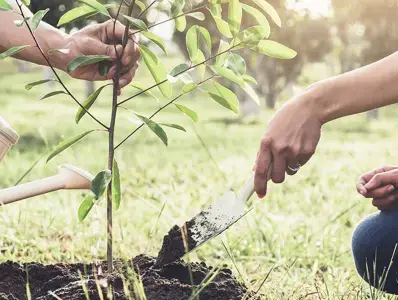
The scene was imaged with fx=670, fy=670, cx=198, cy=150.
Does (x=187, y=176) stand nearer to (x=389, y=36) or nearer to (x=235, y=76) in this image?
(x=235, y=76)

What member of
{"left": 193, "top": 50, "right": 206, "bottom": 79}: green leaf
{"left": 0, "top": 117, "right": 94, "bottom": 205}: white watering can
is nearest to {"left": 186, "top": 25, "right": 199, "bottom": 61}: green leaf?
{"left": 193, "top": 50, "right": 206, "bottom": 79}: green leaf

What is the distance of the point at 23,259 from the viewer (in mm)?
3047

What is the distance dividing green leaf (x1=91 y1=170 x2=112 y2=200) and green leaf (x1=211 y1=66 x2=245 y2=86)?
0.42 metres

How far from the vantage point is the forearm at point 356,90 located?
6.41 feet

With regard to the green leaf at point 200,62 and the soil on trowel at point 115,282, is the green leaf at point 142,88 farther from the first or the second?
the soil on trowel at point 115,282

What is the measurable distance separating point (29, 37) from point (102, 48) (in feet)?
1.12

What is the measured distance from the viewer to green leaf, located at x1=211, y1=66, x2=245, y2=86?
189cm

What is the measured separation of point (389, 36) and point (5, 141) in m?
17.1

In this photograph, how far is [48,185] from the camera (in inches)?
Result: 83.5

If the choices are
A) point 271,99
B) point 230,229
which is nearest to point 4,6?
point 230,229

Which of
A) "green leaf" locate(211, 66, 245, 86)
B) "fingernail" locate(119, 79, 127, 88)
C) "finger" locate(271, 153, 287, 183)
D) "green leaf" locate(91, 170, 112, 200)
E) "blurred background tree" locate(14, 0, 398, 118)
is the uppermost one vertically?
"blurred background tree" locate(14, 0, 398, 118)

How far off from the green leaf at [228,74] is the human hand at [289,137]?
15 centimetres

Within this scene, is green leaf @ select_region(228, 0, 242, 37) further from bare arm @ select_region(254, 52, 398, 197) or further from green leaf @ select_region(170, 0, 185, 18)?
bare arm @ select_region(254, 52, 398, 197)

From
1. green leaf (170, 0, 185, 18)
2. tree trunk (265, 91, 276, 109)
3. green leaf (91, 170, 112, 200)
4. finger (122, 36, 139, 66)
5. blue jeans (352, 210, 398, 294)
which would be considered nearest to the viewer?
green leaf (91, 170, 112, 200)
